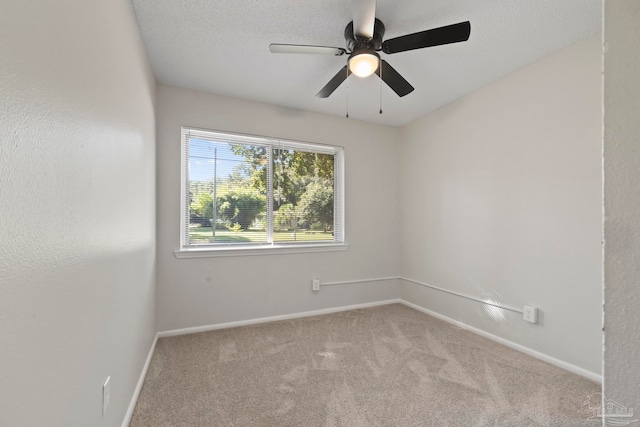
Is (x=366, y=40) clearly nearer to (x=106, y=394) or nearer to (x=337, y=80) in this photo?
(x=337, y=80)

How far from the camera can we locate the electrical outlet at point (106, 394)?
123 cm

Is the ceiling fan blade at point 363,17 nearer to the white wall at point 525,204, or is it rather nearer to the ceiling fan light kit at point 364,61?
the ceiling fan light kit at point 364,61

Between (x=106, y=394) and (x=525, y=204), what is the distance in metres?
3.06

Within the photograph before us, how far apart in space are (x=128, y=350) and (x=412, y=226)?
3.16m

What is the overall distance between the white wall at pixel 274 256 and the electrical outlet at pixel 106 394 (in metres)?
1.57

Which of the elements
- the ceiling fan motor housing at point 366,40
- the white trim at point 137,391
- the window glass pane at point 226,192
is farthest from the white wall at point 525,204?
the white trim at point 137,391

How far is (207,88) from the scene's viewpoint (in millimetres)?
2877

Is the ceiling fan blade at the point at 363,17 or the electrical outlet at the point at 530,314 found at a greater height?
the ceiling fan blade at the point at 363,17

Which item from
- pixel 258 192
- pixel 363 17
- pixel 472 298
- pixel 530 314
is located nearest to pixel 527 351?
pixel 530 314

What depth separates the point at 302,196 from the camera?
11.5 feet

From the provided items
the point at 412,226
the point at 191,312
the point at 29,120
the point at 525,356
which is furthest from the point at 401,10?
the point at 191,312

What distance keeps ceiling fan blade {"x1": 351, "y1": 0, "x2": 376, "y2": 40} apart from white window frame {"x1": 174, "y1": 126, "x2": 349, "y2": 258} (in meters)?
Result: 1.75
